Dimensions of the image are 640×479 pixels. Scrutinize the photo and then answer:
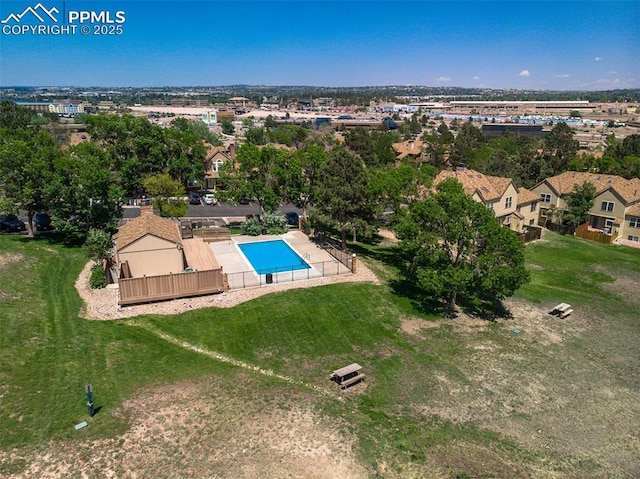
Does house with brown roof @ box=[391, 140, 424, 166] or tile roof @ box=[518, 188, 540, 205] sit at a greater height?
house with brown roof @ box=[391, 140, 424, 166]

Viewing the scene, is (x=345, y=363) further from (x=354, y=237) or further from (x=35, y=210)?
(x=35, y=210)

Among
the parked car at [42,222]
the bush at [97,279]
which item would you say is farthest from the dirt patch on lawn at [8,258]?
the parked car at [42,222]

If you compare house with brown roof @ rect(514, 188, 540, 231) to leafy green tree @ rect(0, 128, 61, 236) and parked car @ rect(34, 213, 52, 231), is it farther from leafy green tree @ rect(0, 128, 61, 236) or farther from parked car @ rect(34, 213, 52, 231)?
parked car @ rect(34, 213, 52, 231)

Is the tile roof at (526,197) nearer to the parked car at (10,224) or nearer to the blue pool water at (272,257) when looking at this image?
the blue pool water at (272,257)

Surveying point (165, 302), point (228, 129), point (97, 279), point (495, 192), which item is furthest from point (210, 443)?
point (228, 129)

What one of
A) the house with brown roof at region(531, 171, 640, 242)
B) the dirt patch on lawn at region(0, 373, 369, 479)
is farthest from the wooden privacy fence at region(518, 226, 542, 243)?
the dirt patch on lawn at region(0, 373, 369, 479)
